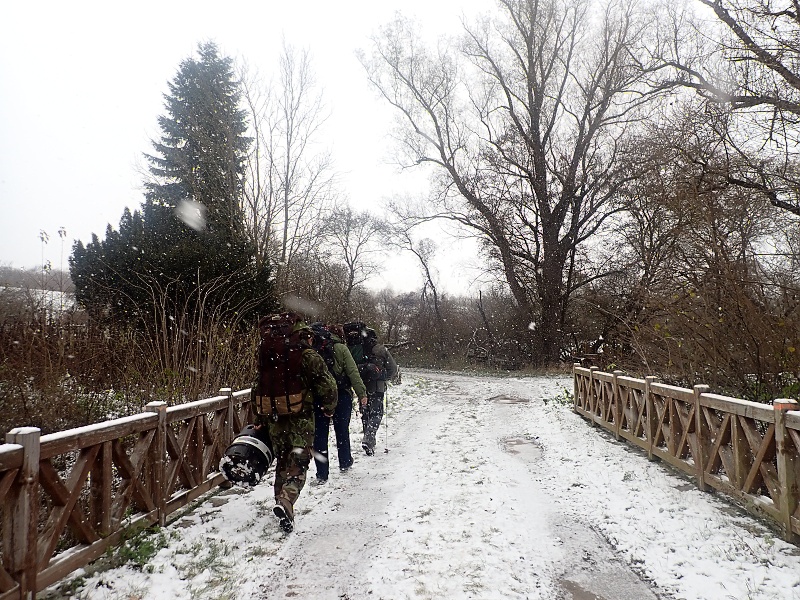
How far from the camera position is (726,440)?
5.00 m

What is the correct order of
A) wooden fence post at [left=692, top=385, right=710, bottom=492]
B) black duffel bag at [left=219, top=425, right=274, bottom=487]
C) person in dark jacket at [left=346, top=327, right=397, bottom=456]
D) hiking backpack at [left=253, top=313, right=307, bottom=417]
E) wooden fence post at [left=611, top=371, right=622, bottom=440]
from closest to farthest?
black duffel bag at [left=219, top=425, right=274, bottom=487] → hiking backpack at [left=253, top=313, right=307, bottom=417] → wooden fence post at [left=692, top=385, right=710, bottom=492] → person in dark jacket at [left=346, top=327, right=397, bottom=456] → wooden fence post at [left=611, top=371, right=622, bottom=440]

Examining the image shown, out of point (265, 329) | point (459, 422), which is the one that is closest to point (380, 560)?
point (265, 329)

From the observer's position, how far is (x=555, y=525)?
15.1ft

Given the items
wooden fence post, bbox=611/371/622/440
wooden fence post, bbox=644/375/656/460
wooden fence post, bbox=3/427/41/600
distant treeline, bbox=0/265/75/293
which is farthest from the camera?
wooden fence post, bbox=611/371/622/440

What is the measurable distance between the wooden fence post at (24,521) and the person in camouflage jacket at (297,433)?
70.3 inches

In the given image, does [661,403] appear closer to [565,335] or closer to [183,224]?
[183,224]

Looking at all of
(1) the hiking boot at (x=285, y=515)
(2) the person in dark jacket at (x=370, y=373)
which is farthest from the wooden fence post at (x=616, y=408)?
(1) the hiking boot at (x=285, y=515)

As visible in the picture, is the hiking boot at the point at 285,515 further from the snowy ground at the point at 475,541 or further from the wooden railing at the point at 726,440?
the wooden railing at the point at 726,440

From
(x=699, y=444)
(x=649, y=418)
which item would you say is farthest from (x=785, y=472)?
(x=649, y=418)

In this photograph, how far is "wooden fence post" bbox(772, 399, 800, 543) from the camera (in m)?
3.90

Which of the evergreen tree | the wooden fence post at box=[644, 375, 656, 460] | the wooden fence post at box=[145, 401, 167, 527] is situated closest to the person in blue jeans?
the wooden fence post at box=[145, 401, 167, 527]

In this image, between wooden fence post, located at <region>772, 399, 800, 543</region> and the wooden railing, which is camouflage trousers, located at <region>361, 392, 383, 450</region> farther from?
wooden fence post, located at <region>772, 399, 800, 543</region>

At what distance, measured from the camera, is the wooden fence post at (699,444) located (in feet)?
17.5

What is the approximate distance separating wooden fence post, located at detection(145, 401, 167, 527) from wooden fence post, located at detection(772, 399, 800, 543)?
5078 millimetres
